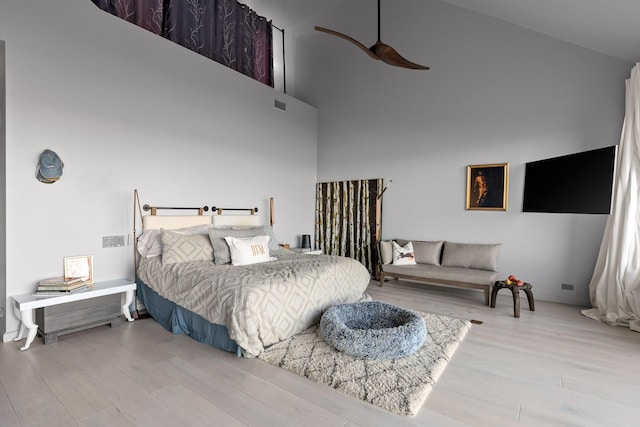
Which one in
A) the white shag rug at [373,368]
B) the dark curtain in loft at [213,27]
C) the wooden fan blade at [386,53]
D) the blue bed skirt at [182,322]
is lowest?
the white shag rug at [373,368]

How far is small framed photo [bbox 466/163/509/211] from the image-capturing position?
427cm

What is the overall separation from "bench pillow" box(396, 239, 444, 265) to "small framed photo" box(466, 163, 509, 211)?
74 cm

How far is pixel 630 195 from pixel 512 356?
2193mm

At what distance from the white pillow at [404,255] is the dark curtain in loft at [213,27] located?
3.72 m

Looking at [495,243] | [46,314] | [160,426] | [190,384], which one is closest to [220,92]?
[46,314]

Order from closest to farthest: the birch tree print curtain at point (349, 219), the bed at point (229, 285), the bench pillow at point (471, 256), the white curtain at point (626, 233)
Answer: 1. the bed at point (229, 285)
2. the white curtain at point (626, 233)
3. the bench pillow at point (471, 256)
4. the birch tree print curtain at point (349, 219)

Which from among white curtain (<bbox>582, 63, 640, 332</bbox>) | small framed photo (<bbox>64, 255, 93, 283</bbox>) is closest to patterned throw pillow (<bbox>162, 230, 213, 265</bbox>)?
small framed photo (<bbox>64, 255, 93, 283</bbox>)

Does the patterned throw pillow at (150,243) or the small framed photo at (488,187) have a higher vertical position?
the small framed photo at (488,187)

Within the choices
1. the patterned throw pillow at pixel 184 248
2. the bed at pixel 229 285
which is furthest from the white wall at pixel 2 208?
the patterned throw pillow at pixel 184 248

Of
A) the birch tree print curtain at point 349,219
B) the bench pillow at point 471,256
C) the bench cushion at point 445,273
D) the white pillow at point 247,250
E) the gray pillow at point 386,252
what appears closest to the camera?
the white pillow at point 247,250

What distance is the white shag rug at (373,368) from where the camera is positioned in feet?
6.26

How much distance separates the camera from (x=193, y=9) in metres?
4.45

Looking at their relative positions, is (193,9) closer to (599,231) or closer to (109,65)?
(109,65)

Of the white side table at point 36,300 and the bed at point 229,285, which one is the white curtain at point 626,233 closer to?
the bed at point 229,285
